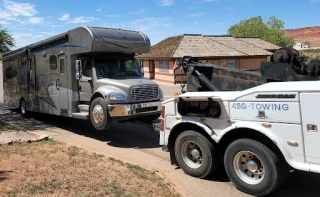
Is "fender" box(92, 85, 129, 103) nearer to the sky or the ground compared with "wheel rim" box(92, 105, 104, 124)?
nearer to the sky

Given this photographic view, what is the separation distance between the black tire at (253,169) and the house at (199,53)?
26569mm

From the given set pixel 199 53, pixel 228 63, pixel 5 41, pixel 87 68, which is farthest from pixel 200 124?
pixel 5 41

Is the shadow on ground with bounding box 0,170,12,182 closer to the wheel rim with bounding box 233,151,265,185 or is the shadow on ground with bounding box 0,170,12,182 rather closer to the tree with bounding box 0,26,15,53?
the wheel rim with bounding box 233,151,265,185

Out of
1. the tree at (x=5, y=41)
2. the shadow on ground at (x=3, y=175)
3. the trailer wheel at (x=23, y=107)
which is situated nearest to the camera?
the shadow on ground at (x=3, y=175)

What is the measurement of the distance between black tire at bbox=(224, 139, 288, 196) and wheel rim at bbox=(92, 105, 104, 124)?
14.0ft

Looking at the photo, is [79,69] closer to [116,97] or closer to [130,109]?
[116,97]

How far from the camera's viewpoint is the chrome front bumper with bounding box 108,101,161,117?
8164mm

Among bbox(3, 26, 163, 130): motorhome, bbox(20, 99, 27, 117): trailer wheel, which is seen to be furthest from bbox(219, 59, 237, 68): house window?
bbox(3, 26, 163, 130): motorhome

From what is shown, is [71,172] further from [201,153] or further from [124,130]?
[124,130]

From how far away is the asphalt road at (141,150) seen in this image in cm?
531

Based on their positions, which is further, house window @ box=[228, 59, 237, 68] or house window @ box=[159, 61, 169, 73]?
house window @ box=[228, 59, 237, 68]

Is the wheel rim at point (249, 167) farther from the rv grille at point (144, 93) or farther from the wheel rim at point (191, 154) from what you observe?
the rv grille at point (144, 93)

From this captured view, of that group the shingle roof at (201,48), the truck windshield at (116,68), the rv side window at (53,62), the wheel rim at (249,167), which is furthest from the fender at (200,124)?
the shingle roof at (201,48)

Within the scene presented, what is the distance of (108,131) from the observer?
10445 millimetres
